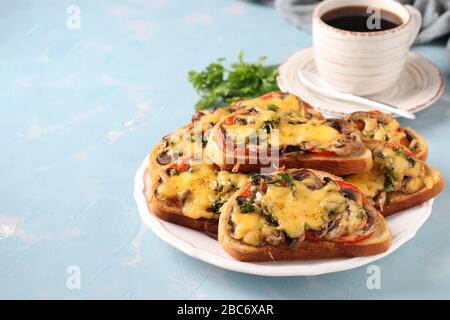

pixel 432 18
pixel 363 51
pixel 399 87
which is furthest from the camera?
pixel 432 18

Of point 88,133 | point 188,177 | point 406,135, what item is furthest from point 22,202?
point 406,135

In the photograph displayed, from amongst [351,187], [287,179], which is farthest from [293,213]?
[351,187]

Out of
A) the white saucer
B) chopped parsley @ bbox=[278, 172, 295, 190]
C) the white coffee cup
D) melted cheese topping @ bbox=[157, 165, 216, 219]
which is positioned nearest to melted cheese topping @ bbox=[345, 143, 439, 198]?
chopped parsley @ bbox=[278, 172, 295, 190]

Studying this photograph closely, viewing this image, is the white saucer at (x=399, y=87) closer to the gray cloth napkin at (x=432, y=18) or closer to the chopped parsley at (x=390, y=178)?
the gray cloth napkin at (x=432, y=18)

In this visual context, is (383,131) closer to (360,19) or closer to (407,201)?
(407,201)

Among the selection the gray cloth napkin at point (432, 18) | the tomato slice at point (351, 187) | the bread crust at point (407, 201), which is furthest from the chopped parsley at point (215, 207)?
the gray cloth napkin at point (432, 18)

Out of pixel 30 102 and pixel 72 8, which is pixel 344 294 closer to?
pixel 30 102
